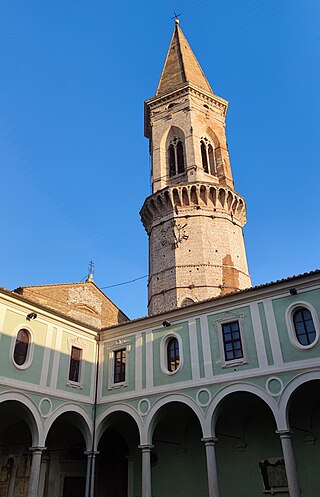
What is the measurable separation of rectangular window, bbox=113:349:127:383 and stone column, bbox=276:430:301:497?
6821 millimetres

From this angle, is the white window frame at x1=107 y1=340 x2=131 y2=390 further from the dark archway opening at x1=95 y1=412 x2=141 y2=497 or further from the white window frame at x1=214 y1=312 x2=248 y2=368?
the white window frame at x1=214 y1=312 x2=248 y2=368

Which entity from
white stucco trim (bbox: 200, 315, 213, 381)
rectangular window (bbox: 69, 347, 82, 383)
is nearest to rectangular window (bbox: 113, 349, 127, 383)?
rectangular window (bbox: 69, 347, 82, 383)

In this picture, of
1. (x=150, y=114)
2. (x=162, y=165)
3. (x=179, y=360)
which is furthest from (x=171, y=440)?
(x=150, y=114)

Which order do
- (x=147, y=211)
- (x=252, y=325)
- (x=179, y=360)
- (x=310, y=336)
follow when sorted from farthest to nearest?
(x=147, y=211) → (x=179, y=360) → (x=252, y=325) → (x=310, y=336)

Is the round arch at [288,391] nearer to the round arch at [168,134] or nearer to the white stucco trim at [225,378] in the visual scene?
the white stucco trim at [225,378]

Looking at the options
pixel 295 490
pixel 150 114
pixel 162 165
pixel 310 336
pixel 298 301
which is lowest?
pixel 295 490

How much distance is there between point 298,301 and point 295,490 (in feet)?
17.9

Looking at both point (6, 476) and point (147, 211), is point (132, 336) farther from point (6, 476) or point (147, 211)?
point (147, 211)

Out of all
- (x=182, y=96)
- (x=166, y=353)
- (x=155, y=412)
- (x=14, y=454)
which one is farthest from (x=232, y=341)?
(x=182, y=96)

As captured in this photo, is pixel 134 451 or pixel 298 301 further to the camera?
pixel 134 451

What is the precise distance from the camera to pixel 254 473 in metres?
15.3

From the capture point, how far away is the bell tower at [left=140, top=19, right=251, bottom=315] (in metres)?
24.8

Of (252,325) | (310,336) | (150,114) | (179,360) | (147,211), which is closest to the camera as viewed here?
(310,336)

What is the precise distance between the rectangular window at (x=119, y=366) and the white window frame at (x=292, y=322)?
23.0 feet
